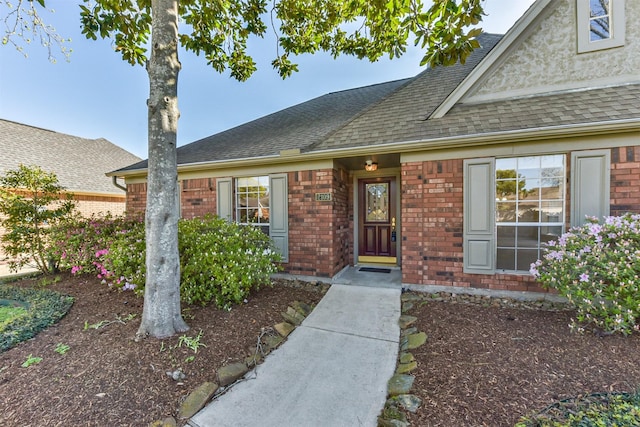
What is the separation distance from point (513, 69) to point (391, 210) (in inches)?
142

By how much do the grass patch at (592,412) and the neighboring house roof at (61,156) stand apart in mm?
14502

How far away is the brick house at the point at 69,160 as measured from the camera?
10586 mm

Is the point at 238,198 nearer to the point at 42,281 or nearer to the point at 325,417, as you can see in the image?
the point at 42,281

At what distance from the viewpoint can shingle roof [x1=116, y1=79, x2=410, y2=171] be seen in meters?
6.21

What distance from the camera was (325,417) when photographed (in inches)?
83.7

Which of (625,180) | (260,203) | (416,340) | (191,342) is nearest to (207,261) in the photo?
(191,342)

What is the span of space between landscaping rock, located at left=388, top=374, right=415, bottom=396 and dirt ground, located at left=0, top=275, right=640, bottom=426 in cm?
7

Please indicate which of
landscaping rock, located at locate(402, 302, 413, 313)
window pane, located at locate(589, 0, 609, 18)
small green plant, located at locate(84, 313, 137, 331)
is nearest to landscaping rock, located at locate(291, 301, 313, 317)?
landscaping rock, located at locate(402, 302, 413, 313)

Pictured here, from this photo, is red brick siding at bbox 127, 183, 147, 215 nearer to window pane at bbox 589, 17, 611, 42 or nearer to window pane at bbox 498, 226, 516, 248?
window pane at bbox 498, 226, 516, 248

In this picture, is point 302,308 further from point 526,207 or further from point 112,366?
point 526,207

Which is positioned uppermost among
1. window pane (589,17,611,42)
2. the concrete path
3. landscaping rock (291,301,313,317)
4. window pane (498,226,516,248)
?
window pane (589,17,611,42)

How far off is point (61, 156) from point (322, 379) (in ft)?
52.4

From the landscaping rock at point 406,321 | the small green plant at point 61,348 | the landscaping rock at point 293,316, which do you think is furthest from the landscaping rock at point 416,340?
the small green plant at point 61,348

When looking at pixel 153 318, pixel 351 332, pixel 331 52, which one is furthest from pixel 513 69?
pixel 153 318
